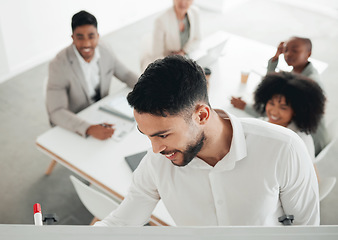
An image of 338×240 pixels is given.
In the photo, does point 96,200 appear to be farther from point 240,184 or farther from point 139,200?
point 240,184

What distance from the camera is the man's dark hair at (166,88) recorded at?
864mm

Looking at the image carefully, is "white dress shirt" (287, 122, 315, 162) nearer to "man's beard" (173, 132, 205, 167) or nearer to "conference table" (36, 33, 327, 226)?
"conference table" (36, 33, 327, 226)

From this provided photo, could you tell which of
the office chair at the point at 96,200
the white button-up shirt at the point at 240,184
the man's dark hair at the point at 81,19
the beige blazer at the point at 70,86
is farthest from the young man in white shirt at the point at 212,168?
the man's dark hair at the point at 81,19

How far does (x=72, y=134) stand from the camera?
6.19 ft

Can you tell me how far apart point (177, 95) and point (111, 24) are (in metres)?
3.90

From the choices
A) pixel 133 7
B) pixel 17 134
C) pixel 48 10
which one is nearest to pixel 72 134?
pixel 17 134

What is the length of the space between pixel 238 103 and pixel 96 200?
1.00 m

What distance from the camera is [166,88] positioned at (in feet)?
2.84

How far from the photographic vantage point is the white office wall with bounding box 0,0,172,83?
3.41m

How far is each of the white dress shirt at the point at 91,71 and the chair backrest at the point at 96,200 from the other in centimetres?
80

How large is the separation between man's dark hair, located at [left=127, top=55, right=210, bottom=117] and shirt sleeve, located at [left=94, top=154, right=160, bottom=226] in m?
0.27

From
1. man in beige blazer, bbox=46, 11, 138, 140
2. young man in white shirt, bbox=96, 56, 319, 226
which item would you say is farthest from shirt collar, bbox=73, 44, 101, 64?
young man in white shirt, bbox=96, 56, 319, 226

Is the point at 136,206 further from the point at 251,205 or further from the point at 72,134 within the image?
the point at 72,134

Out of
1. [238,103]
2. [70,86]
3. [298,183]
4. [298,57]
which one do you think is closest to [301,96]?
[298,57]
